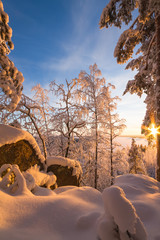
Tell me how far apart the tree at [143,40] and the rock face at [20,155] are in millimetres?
5435

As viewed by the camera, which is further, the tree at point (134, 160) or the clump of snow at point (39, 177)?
the tree at point (134, 160)

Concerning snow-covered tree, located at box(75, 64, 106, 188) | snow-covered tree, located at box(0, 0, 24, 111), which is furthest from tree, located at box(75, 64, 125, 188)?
snow-covered tree, located at box(0, 0, 24, 111)

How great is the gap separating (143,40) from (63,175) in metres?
9.08

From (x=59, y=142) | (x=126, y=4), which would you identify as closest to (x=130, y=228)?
(x=126, y=4)

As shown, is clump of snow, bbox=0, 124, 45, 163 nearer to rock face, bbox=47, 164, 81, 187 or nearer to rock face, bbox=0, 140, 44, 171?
rock face, bbox=0, 140, 44, 171

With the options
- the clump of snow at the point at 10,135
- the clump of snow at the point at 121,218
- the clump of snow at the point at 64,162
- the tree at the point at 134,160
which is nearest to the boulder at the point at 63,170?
the clump of snow at the point at 64,162

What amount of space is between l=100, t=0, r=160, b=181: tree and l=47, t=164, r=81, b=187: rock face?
419 cm

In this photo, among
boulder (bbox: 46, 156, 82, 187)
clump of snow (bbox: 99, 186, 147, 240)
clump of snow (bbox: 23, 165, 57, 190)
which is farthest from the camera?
boulder (bbox: 46, 156, 82, 187)

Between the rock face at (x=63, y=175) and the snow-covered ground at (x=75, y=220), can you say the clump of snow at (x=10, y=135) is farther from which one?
the rock face at (x=63, y=175)

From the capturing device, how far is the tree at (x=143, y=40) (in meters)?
5.00

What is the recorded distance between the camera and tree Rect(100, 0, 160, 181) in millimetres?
4999

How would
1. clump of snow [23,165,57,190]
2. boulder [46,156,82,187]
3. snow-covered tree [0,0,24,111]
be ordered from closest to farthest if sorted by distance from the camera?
snow-covered tree [0,0,24,111] → clump of snow [23,165,57,190] → boulder [46,156,82,187]

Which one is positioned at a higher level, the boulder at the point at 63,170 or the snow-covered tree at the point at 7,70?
the snow-covered tree at the point at 7,70

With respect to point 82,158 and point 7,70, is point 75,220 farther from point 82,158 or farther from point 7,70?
point 82,158
